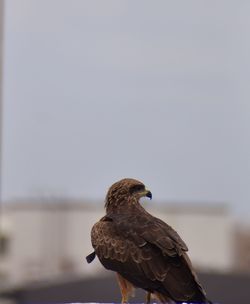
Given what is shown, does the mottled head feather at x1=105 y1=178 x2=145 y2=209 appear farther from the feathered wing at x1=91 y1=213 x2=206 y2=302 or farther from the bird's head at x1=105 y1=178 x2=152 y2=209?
the feathered wing at x1=91 y1=213 x2=206 y2=302

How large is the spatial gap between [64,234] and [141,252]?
96.5 m

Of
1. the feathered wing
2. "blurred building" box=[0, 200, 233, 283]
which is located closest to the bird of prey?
the feathered wing

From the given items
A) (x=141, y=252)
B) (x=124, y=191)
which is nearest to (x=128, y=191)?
(x=124, y=191)

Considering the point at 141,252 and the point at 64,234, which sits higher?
the point at 141,252

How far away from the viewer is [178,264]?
7.12m

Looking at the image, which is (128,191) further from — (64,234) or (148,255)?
(64,234)

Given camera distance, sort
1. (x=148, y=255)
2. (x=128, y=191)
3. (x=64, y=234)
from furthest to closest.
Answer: (x=64, y=234) → (x=128, y=191) → (x=148, y=255)

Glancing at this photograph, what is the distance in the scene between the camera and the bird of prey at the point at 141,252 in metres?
7.07

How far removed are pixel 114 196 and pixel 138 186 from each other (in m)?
0.21

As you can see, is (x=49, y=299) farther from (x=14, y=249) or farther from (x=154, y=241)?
(x=14, y=249)

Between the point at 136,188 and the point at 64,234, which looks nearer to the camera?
the point at 136,188

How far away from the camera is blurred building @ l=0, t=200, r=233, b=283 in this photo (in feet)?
333

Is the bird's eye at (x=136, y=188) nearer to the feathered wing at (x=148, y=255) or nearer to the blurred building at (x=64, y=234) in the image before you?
the feathered wing at (x=148, y=255)

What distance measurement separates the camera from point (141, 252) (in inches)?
284
